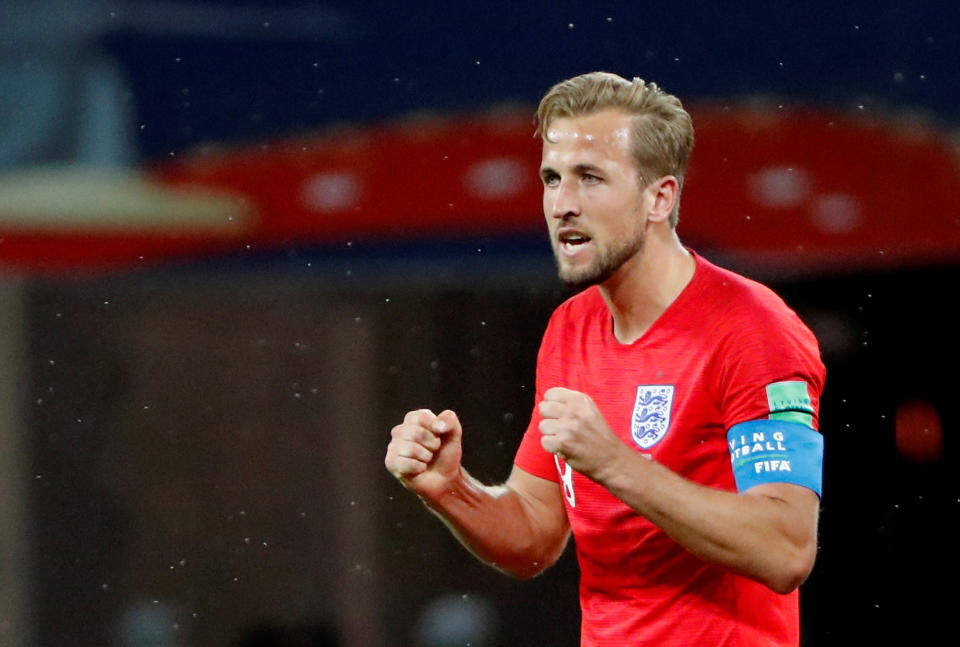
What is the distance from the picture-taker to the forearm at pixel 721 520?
4.09 feet

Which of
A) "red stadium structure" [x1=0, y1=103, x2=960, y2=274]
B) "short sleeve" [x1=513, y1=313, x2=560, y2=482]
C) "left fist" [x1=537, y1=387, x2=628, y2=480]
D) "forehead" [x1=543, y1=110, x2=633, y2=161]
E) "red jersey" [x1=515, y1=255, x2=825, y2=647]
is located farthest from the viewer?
"red stadium structure" [x1=0, y1=103, x2=960, y2=274]

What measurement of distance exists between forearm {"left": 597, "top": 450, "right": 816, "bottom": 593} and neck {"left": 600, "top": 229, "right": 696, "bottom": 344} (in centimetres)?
26

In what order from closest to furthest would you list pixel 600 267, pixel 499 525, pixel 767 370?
pixel 767 370, pixel 600 267, pixel 499 525

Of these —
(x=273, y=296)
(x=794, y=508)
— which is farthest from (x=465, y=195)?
(x=794, y=508)

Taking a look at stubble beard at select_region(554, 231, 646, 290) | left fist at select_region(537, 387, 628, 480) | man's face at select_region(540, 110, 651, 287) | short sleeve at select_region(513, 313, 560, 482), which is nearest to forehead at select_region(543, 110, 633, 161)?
man's face at select_region(540, 110, 651, 287)

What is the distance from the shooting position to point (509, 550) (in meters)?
1.56

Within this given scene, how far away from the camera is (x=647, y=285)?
1.48m

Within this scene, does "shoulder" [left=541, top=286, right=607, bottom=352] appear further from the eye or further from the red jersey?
the eye

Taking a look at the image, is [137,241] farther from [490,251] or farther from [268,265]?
[490,251]

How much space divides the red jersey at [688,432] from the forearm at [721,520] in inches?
4.3

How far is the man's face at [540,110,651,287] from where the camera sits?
1441 millimetres

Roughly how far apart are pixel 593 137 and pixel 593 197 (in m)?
0.07

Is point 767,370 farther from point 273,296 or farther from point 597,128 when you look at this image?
point 273,296

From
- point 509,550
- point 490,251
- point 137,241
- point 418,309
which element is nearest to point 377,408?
point 418,309
